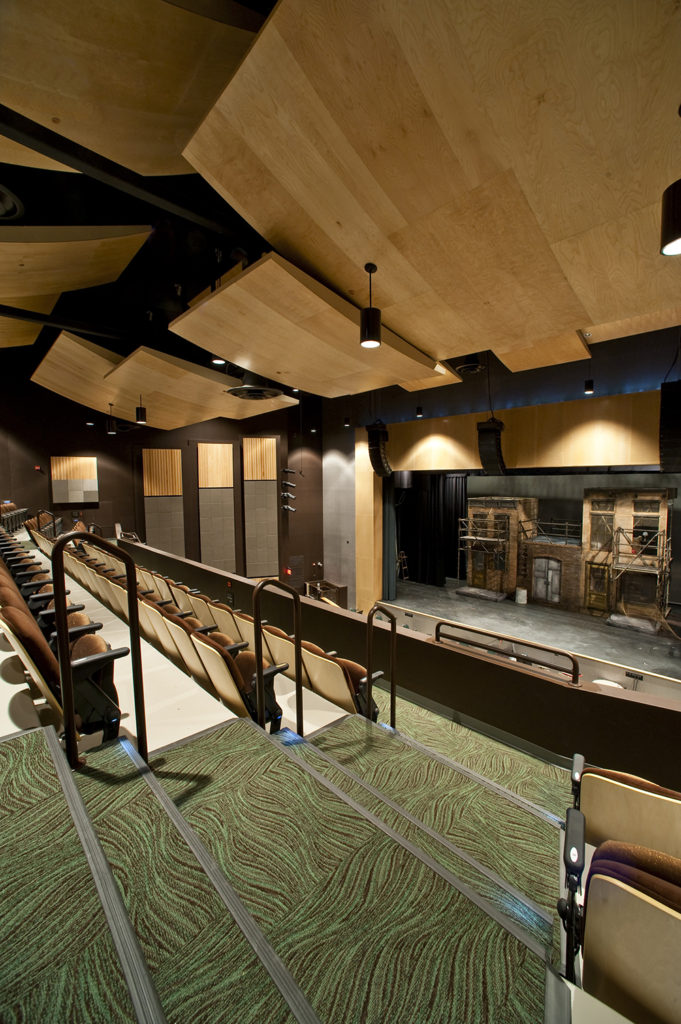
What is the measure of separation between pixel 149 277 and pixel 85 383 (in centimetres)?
314

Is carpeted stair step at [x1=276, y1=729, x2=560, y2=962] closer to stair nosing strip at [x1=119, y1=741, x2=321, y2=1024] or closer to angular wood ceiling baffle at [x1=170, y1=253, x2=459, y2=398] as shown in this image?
stair nosing strip at [x1=119, y1=741, x2=321, y2=1024]

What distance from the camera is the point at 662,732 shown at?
283cm

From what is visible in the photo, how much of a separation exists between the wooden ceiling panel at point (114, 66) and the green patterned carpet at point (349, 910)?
3.42 meters

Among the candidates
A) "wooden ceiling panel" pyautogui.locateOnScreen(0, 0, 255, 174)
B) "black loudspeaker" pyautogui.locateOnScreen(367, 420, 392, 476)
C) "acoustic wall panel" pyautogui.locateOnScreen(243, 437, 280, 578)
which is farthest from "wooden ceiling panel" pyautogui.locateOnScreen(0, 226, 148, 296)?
"acoustic wall panel" pyautogui.locateOnScreen(243, 437, 280, 578)

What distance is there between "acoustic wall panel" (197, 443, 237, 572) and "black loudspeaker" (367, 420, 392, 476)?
15.7 ft

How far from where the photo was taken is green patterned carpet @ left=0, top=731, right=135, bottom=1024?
0.91 metres

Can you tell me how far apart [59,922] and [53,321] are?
6625mm

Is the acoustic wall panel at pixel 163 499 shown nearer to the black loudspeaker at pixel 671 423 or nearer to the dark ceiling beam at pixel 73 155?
the dark ceiling beam at pixel 73 155

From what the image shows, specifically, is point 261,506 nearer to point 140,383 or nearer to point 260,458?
point 260,458

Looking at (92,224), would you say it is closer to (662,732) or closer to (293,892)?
(293,892)

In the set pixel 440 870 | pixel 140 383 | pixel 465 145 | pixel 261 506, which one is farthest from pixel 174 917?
pixel 261 506

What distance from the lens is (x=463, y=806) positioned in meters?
2.09

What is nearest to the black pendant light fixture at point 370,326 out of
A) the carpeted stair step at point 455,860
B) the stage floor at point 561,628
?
the carpeted stair step at point 455,860

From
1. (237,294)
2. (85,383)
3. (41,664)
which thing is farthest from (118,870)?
(85,383)
